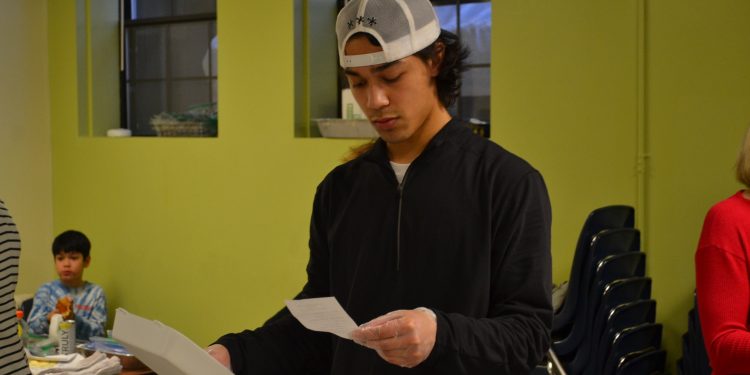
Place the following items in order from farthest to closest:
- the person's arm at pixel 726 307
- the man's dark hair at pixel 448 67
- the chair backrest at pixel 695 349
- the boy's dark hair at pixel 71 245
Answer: the boy's dark hair at pixel 71 245 < the chair backrest at pixel 695 349 < the person's arm at pixel 726 307 < the man's dark hair at pixel 448 67

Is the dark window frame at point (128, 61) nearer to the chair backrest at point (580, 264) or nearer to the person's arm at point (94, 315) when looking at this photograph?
the person's arm at point (94, 315)

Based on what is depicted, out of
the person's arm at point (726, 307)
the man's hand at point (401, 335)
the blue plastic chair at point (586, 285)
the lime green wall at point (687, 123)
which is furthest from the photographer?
the lime green wall at point (687, 123)

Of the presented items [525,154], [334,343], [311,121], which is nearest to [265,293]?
[311,121]

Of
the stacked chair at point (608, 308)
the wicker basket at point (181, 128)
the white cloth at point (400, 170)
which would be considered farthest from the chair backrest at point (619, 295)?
the wicker basket at point (181, 128)

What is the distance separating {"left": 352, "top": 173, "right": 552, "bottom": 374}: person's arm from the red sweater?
0.86 m

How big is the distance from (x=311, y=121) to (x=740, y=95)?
7.06 ft

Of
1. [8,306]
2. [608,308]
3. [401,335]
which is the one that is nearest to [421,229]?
[401,335]

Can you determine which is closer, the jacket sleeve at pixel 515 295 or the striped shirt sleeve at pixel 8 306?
the jacket sleeve at pixel 515 295

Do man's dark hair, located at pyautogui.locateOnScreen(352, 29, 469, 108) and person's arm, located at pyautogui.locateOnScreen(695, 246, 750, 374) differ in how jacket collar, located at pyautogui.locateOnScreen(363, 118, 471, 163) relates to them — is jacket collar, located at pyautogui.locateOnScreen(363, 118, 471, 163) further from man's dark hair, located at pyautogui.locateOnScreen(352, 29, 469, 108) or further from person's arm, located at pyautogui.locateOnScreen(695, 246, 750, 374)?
person's arm, located at pyautogui.locateOnScreen(695, 246, 750, 374)

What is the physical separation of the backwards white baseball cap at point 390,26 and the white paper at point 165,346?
0.56 m

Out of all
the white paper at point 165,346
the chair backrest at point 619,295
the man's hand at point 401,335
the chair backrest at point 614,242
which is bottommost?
the chair backrest at point 619,295

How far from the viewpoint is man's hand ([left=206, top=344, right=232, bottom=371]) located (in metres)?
1.67

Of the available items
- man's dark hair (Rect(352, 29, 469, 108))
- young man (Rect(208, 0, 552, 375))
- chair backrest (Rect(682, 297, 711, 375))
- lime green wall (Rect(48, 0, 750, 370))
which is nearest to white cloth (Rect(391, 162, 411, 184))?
young man (Rect(208, 0, 552, 375))

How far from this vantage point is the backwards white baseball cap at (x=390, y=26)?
1.61 m
